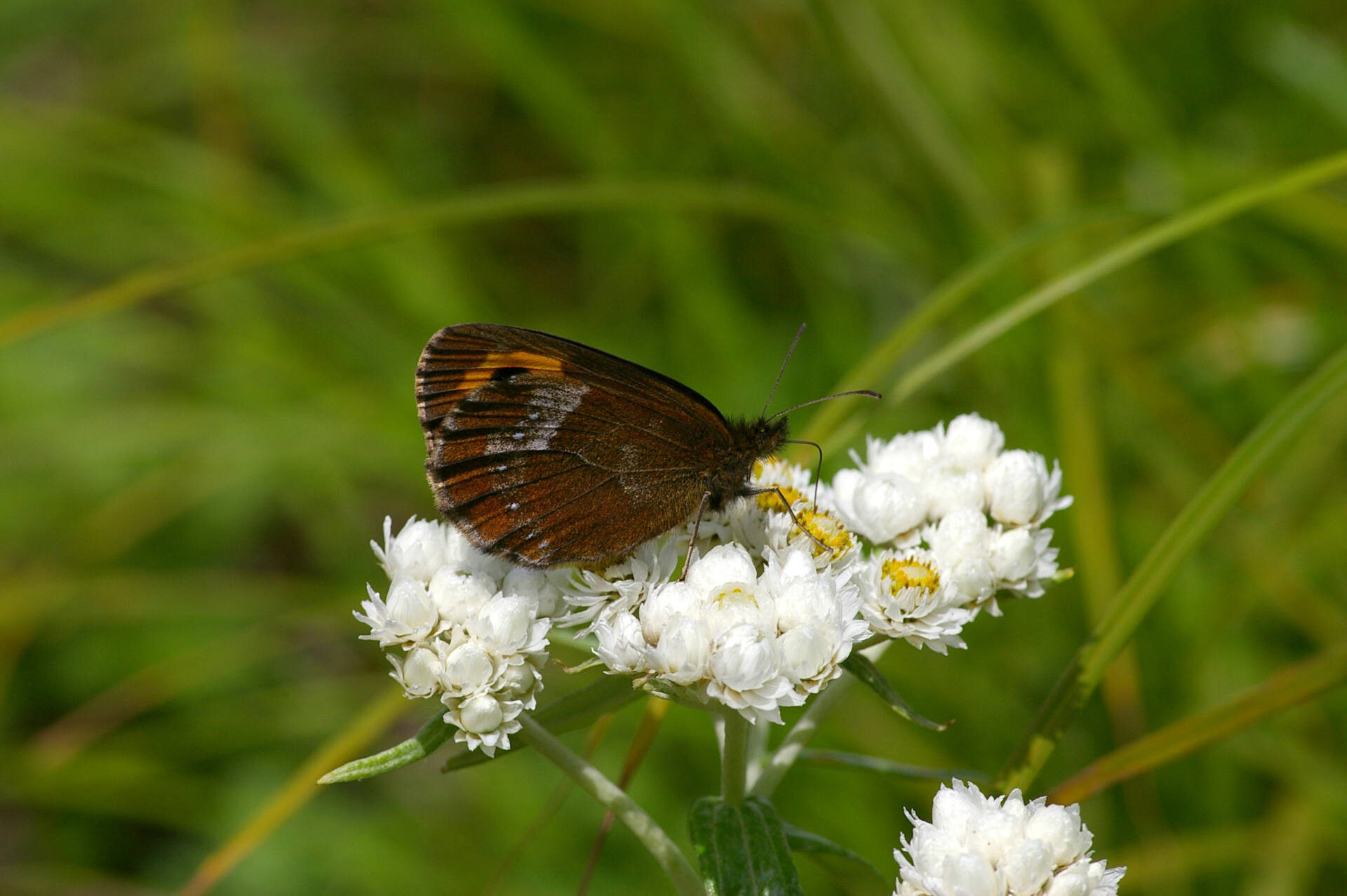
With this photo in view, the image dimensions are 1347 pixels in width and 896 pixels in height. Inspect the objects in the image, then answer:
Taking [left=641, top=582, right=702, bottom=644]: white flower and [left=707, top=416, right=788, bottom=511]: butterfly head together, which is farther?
[left=707, top=416, right=788, bottom=511]: butterfly head

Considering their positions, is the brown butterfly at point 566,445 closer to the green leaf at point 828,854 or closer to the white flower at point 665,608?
the white flower at point 665,608

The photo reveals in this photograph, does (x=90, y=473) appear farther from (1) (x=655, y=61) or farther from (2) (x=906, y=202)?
(2) (x=906, y=202)

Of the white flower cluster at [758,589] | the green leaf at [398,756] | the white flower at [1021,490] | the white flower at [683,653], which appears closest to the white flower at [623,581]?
the white flower cluster at [758,589]

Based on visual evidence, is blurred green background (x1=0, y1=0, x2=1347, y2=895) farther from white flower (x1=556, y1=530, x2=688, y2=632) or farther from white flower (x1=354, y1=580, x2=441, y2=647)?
white flower (x1=354, y1=580, x2=441, y2=647)

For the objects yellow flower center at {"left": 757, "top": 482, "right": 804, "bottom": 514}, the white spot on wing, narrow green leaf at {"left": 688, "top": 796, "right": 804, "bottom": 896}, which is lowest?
narrow green leaf at {"left": 688, "top": 796, "right": 804, "bottom": 896}

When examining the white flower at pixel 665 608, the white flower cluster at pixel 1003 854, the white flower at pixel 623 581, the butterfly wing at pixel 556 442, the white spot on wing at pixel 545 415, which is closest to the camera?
the white flower cluster at pixel 1003 854

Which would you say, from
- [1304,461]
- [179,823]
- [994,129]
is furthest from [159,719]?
[1304,461]

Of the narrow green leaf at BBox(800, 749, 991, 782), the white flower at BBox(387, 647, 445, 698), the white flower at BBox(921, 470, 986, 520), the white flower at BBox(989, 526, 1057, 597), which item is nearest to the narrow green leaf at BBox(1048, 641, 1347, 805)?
the narrow green leaf at BBox(800, 749, 991, 782)
